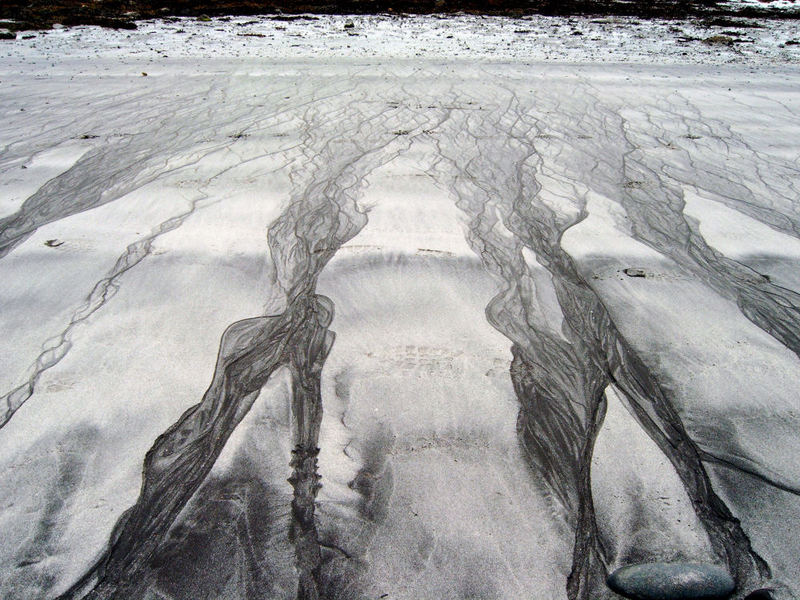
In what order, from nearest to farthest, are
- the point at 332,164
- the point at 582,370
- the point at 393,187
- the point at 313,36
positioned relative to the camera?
the point at 582,370
the point at 393,187
the point at 332,164
the point at 313,36

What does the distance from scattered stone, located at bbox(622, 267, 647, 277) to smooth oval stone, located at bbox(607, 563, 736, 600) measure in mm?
1783

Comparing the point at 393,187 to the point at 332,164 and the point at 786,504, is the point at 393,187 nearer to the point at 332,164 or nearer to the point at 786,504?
the point at 332,164

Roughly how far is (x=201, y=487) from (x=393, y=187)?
2.68 m

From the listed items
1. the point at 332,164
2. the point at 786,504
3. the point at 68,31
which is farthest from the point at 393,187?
the point at 68,31

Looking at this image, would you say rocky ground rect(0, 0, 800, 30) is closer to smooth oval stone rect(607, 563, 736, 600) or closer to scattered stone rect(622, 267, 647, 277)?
scattered stone rect(622, 267, 647, 277)

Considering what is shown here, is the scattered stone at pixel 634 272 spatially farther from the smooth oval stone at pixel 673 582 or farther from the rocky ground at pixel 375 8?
the rocky ground at pixel 375 8

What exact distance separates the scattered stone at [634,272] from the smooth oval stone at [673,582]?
5.85 ft

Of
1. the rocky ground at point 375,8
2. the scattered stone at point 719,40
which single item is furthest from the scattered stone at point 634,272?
the rocky ground at point 375,8

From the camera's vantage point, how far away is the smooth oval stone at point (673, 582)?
1.39 m

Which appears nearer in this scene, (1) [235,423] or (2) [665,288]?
(1) [235,423]

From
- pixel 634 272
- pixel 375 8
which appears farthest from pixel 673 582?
pixel 375 8

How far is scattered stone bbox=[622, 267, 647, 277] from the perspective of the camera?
2936 mm

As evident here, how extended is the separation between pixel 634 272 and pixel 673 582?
6.30ft

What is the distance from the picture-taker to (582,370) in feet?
7.55
